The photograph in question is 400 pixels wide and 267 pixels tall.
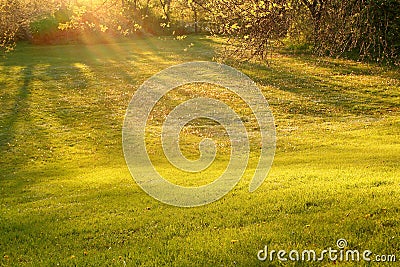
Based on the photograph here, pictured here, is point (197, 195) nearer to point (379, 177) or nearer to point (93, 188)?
point (93, 188)

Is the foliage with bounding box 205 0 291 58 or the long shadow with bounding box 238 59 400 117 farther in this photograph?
the long shadow with bounding box 238 59 400 117

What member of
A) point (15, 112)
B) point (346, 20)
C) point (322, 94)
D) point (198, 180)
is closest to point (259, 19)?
point (346, 20)

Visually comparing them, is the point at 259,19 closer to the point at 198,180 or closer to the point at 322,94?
the point at 198,180

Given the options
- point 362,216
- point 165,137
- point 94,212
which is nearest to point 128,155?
point 165,137

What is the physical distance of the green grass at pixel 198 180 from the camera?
802 centimetres

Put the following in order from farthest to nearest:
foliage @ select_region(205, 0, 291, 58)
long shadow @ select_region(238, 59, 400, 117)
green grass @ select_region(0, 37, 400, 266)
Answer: long shadow @ select_region(238, 59, 400, 117) → foliage @ select_region(205, 0, 291, 58) → green grass @ select_region(0, 37, 400, 266)

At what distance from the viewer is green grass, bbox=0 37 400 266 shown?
8.02 metres

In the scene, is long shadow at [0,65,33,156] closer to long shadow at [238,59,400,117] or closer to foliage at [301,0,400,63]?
long shadow at [238,59,400,117]

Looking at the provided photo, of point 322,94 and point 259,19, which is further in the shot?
point 322,94

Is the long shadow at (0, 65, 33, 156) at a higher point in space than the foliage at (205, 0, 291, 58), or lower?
lower

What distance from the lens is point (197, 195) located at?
470 inches

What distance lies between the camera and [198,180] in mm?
14305

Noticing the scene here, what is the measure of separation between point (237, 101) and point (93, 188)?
2234cm

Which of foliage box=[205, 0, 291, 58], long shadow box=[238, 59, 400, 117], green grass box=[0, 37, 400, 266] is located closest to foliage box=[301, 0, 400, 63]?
foliage box=[205, 0, 291, 58]
